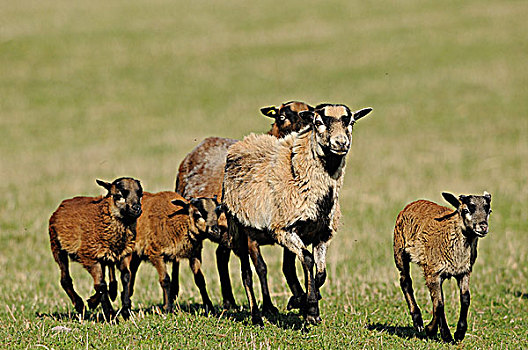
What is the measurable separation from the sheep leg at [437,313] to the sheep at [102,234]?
398 cm

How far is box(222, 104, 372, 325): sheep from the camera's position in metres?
8.47

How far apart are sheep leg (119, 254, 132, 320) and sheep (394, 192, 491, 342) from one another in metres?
3.86

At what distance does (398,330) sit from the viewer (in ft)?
31.2

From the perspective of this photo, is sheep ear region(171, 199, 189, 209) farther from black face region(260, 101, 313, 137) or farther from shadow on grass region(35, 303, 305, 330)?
black face region(260, 101, 313, 137)

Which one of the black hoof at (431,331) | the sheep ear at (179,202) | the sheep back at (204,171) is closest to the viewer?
the black hoof at (431,331)

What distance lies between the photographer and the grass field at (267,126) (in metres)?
10.1

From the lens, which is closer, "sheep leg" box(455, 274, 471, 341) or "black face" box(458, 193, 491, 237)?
"black face" box(458, 193, 491, 237)

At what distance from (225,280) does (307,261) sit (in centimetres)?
312

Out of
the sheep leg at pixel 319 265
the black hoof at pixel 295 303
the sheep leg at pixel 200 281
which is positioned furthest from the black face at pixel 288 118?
the black hoof at pixel 295 303

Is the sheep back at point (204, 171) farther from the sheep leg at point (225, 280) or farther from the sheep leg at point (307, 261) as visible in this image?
the sheep leg at point (307, 261)

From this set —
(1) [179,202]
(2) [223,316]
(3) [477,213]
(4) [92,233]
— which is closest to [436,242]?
(3) [477,213]

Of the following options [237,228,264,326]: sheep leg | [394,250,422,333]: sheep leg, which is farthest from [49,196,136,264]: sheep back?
[394,250,422,333]: sheep leg

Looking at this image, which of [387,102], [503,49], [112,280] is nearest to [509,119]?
[387,102]

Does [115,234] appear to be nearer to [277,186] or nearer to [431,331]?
[277,186]
